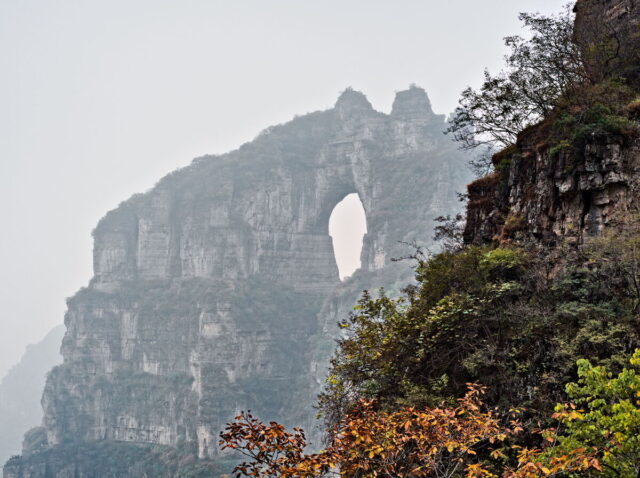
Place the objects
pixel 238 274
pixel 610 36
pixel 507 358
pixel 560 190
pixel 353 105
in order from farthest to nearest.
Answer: pixel 353 105 < pixel 238 274 < pixel 610 36 < pixel 560 190 < pixel 507 358

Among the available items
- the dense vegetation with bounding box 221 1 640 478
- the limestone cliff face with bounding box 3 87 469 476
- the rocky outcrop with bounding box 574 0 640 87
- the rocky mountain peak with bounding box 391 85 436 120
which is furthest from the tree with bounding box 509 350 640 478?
the rocky mountain peak with bounding box 391 85 436 120

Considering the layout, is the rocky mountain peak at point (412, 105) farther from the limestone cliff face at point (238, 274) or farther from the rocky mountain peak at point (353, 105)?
the rocky mountain peak at point (353, 105)

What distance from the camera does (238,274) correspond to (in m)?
116

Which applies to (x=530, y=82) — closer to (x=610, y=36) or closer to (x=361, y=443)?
(x=610, y=36)

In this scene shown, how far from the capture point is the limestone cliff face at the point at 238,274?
98312 mm

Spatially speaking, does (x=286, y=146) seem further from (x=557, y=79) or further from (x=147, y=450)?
(x=557, y=79)

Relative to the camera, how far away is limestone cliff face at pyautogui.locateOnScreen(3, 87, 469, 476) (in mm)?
98312

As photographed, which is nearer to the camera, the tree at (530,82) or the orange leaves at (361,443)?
the orange leaves at (361,443)

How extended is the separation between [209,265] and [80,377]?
3619cm

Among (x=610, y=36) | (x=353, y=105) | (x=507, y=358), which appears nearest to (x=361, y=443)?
(x=507, y=358)

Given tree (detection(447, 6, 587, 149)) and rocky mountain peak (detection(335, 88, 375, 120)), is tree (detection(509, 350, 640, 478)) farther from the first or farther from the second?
rocky mountain peak (detection(335, 88, 375, 120))

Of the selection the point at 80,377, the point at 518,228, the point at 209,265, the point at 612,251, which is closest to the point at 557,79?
the point at 518,228

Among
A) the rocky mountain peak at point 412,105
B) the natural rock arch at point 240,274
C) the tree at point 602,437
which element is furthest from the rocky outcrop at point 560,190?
the rocky mountain peak at point 412,105

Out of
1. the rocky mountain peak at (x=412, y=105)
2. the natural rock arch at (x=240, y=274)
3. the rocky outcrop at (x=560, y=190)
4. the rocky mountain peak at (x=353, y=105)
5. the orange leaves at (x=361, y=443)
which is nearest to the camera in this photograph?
the orange leaves at (x=361, y=443)
